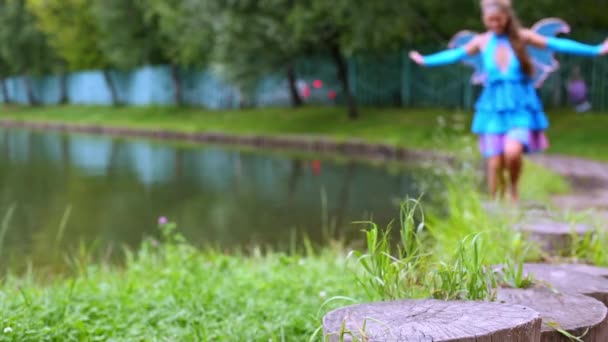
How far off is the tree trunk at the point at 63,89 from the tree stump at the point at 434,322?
44.5m

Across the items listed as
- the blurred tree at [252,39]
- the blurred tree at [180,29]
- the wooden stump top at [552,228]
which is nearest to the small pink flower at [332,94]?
the blurred tree at [252,39]

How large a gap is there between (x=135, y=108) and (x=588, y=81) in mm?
20432

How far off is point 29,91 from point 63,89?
2.10 metres

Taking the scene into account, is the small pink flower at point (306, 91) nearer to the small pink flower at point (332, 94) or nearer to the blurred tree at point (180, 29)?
the small pink flower at point (332, 94)

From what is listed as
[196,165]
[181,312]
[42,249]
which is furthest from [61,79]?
[181,312]

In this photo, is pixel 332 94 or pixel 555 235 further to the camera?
pixel 332 94

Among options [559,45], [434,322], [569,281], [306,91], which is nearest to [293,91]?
[306,91]

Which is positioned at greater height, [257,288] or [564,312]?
[564,312]

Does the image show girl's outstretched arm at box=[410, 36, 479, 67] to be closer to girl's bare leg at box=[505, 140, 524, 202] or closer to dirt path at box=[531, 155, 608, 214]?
girl's bare leg at box=[505, 140, 524, 202]

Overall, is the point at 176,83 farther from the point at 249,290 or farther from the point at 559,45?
the point at 249,290

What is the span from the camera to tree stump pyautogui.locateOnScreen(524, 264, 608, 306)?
2764 millimetres

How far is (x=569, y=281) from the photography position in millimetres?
2867

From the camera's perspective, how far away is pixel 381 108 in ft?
78.0

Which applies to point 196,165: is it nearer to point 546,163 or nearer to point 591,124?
point 546,163
